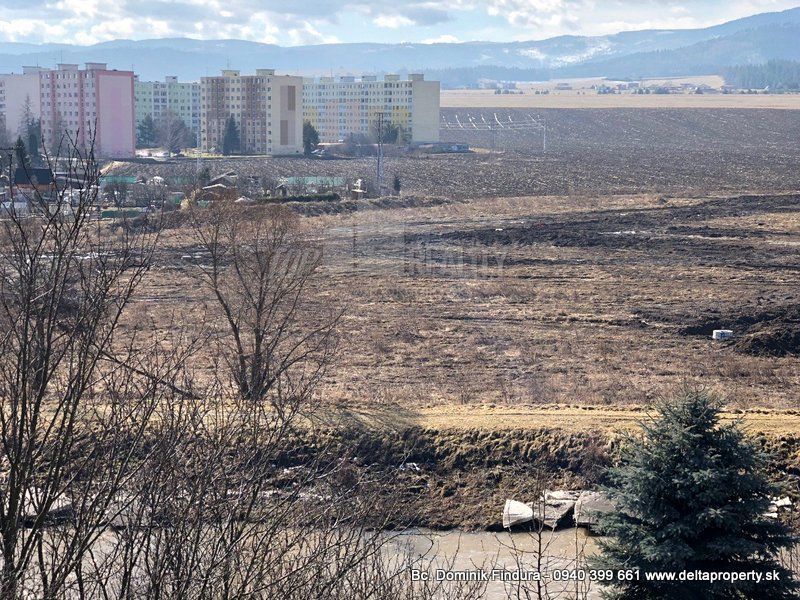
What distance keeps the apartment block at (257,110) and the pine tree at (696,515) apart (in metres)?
50.7

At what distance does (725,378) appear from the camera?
12156 mm

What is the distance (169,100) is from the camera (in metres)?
66.8

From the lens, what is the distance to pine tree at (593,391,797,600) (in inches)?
219

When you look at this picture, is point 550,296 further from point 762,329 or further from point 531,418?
point 531,418

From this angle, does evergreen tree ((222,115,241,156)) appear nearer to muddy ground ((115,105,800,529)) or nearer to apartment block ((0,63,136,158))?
apartment block ((0,63,136,158))

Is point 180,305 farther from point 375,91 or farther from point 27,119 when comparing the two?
point 375,91

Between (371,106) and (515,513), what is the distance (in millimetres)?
59855

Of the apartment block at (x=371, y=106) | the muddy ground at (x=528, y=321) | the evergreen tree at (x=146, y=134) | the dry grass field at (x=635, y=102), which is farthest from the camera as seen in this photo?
the dry grass field at (x=635, y=102)

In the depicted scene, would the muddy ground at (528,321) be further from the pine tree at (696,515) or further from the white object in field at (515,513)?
the pine tree at (696,515)

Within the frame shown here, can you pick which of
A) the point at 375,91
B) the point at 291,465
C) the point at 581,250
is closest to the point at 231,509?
the point at 291,465

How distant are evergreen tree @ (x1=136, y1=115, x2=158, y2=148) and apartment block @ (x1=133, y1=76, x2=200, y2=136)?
5257 mm

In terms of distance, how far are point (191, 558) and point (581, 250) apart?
1942 cm

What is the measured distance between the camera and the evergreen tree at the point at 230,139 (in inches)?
2142

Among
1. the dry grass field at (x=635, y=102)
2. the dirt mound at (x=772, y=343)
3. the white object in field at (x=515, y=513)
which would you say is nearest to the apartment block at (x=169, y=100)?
the dry grass field at (x=635, y=102)
